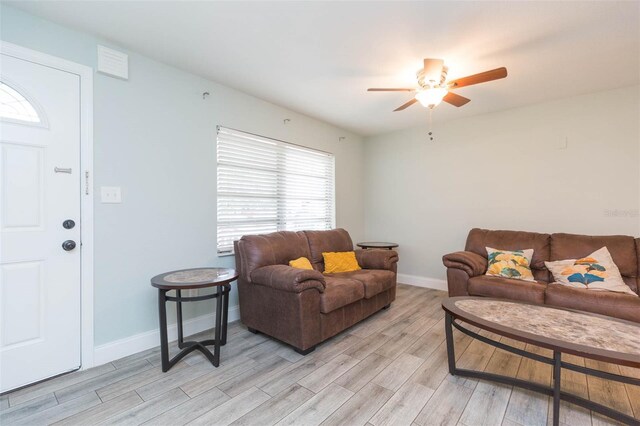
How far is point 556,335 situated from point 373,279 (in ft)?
5.17

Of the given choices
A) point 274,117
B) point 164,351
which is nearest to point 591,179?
point 274,117

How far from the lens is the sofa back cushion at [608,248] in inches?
106

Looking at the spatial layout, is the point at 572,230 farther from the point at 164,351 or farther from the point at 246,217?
the point at 164,351

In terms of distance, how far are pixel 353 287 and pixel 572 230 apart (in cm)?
273

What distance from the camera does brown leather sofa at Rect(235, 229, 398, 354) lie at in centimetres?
232

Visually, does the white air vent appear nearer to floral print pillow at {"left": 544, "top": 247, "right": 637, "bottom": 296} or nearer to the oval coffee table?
the oval coffee table

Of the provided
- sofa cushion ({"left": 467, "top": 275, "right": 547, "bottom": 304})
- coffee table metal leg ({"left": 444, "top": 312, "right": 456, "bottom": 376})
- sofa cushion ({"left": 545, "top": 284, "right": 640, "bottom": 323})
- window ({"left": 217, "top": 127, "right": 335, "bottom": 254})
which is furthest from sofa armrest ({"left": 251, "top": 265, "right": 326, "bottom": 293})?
sofa cushion ({"left": 545, "top": 284, "right": 640, "bottom": 323})

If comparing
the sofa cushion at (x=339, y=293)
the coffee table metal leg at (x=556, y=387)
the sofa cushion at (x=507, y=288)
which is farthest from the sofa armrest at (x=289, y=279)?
the sofa cushion at (x=507, y=288)

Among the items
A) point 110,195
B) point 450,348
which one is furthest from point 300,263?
point 110,195

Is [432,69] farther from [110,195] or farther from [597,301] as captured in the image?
[110,195]

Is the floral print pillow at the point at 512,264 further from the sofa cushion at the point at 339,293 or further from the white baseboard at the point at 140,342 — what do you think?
the white baseboard at the point at 140,342

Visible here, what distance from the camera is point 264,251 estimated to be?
109 inches

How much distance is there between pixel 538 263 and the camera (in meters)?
3.11

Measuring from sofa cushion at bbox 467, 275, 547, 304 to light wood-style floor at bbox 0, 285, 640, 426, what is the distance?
0.56 meters
